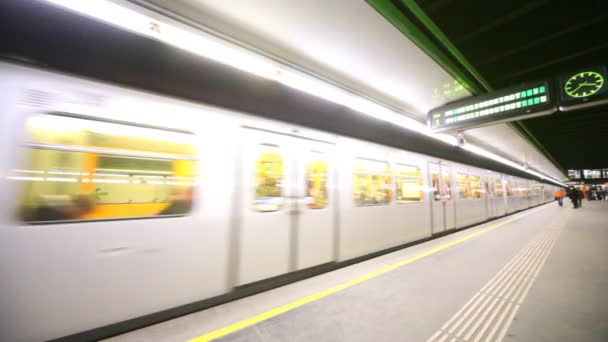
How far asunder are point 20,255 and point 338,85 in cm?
355

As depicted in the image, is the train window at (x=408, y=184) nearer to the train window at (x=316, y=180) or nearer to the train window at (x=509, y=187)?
the train window at (x=316, y=180)

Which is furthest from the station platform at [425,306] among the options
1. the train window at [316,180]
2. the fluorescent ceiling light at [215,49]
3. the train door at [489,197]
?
the train door at [489,197]

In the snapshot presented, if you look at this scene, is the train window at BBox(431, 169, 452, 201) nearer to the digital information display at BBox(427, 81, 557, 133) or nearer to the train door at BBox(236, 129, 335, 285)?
the digital information display at BBox(427, 81, 557, 133)

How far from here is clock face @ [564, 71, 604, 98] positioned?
2867 millimetres

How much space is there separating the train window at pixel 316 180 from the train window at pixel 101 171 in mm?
1453

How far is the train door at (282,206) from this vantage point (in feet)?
8.05

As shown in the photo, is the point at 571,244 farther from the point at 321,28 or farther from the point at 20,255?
the point at 20,255

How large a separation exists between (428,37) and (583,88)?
2323 mm

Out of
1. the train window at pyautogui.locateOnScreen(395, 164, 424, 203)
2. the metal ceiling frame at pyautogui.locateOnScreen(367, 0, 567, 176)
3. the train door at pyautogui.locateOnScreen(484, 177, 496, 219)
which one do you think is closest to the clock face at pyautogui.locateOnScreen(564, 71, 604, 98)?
the metal ceiling frame at pyautogui.locateOnScreen(367, 0, 567, 176)

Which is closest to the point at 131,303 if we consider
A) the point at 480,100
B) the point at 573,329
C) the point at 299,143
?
the point at 299,143

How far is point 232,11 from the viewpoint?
6.66ft

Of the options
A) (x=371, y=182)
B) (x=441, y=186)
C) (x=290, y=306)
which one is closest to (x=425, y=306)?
(x=290, y=306)

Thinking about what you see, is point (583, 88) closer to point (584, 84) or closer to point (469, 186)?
point (584, 84)

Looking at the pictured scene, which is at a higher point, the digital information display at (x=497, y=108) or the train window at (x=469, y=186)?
the digital information display at (x=497, y=108)
